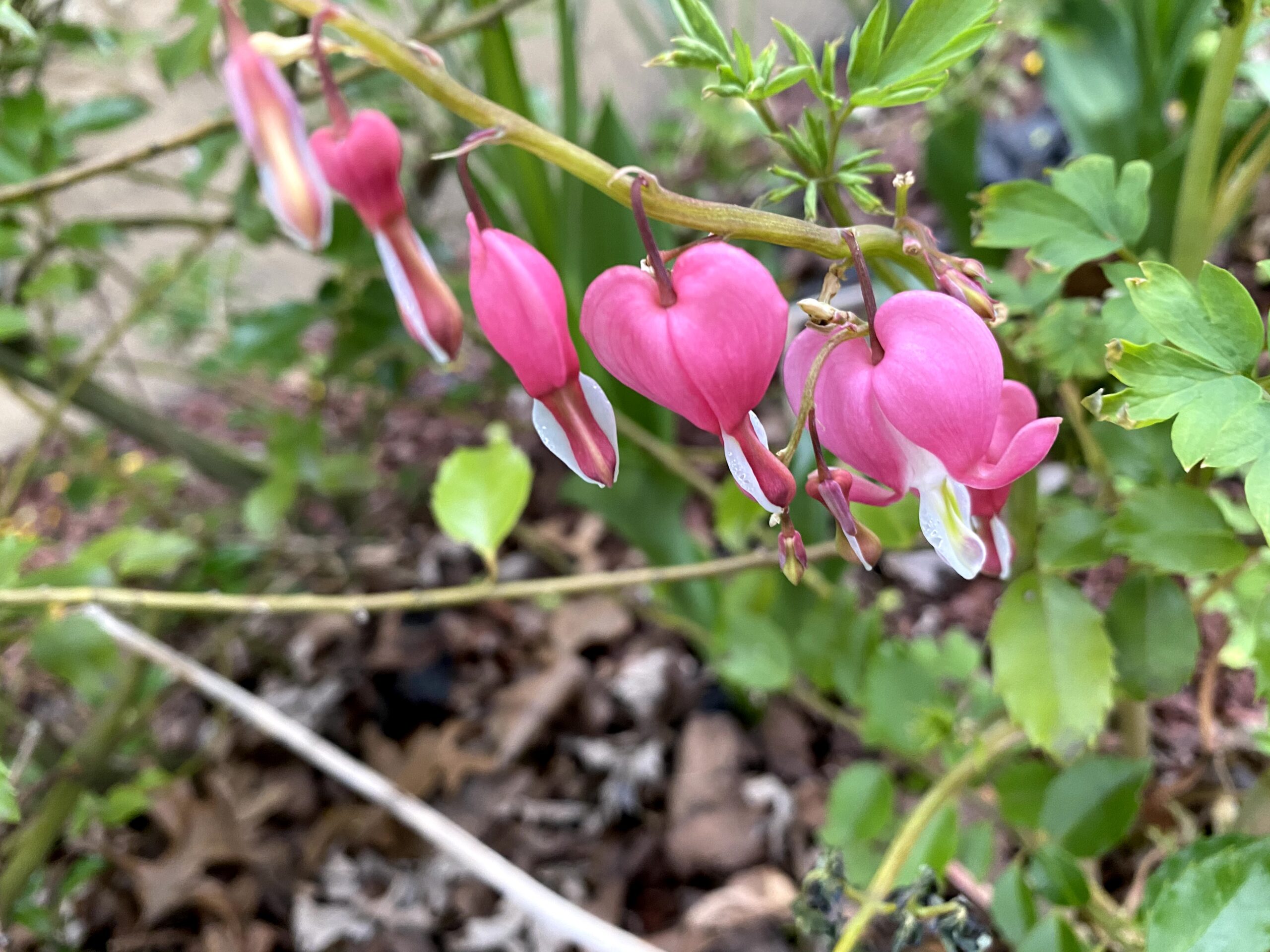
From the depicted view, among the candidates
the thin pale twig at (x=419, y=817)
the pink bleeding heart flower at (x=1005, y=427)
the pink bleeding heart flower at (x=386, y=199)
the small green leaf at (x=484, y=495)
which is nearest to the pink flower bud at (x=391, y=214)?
the pink bleeding heart flower at (x=386, y=199)

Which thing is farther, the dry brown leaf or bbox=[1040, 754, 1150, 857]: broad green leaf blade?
the dry brown leaf

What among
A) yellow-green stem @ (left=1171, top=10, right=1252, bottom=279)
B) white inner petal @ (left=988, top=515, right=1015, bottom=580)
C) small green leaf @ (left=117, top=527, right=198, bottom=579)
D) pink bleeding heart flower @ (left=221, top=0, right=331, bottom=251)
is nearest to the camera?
pink bleeding heart flower @ (left=221, top=0, right=331, bottom=251)

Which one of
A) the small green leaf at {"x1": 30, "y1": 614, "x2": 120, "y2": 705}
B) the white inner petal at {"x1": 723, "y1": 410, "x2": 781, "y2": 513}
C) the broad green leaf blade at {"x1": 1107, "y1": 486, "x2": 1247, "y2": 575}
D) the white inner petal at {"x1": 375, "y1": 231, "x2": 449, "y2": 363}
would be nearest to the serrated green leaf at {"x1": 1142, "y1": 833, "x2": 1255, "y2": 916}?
the broad green leaf blade at {"x1": 1107, "y1": 486, "x2": 1247, "y2": 575}

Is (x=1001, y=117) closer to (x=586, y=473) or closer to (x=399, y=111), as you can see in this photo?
(x=399, y=111)

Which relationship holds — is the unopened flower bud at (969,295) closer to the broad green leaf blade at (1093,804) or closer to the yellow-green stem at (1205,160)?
the yellow-green stem at (1205,160)

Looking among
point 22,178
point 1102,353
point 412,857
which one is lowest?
point 412,857

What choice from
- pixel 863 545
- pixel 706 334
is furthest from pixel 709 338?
pixel 863 545

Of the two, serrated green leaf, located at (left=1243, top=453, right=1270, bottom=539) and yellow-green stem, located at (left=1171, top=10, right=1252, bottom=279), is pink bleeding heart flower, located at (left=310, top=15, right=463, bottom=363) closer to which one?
serrated green leaf, located at (left=1243, top=453, right=1270, bottom=539)

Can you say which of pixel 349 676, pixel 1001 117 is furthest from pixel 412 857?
pixel 1001 117
